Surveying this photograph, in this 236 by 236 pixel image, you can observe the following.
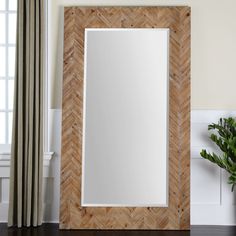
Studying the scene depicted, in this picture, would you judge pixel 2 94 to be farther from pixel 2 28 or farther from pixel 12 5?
pixel 12 5

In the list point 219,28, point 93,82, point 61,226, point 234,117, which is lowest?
point 61,226

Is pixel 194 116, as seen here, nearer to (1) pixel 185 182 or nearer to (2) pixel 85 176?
(1) pixel 185 182

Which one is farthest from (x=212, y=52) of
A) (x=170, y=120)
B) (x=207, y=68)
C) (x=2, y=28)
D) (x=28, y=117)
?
(x=2, y=28)

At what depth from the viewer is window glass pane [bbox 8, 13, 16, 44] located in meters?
3.54

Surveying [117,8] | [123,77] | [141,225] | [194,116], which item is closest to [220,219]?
[141,225]

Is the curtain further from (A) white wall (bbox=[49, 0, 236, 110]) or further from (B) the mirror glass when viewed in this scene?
(B) the mirror glass

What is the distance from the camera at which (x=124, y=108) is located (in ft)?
10.9

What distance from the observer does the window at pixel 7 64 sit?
3.54 meters

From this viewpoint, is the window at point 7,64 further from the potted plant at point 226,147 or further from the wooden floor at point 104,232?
the potted plant at point 226,147

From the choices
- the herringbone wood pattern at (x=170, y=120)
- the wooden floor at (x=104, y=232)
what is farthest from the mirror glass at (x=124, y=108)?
the wooden floor at (x=104, y=232)

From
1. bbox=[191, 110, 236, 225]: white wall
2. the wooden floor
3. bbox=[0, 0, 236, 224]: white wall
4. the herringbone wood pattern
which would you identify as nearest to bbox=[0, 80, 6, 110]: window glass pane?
bbox=[0, 0, 236, 224]: white wall

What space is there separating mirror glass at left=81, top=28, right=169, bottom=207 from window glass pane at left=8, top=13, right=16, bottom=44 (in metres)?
0.72

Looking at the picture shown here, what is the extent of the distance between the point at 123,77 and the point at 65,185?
1042 millimetres

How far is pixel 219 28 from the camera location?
342 cm
